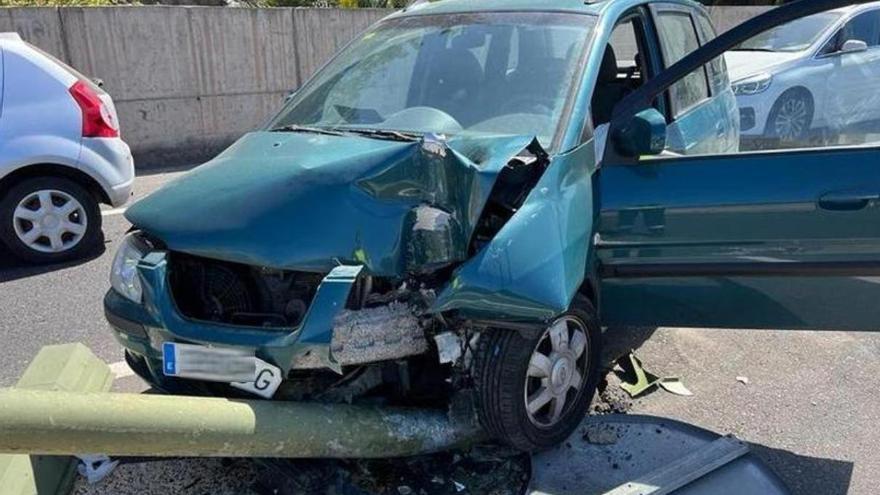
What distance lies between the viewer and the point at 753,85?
461 centimetres

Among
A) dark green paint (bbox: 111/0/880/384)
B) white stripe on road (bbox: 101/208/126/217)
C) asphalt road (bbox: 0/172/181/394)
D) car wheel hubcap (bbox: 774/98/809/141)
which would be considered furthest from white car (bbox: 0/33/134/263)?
car wheel hubcap (bbox: 774/98/809/141)

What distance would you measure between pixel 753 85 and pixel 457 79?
2173mm

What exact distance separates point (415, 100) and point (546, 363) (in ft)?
4.39

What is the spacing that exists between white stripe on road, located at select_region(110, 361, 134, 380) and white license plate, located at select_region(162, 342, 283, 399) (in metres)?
1.51

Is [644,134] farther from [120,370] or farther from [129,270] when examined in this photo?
[120,370]

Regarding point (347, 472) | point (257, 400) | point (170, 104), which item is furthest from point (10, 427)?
point (170, 104)

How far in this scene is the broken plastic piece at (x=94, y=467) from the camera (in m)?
2.99

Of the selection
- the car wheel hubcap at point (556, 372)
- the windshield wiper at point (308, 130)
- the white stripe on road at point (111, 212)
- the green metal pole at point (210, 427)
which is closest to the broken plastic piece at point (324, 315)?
the green metal pole at point (210, 427)

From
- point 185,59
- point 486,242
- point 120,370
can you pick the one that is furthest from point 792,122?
point 185,59

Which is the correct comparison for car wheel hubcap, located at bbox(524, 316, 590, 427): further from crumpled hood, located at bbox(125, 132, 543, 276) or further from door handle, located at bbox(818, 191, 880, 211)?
door handle, located at bbox(818, 191, 880, 211)

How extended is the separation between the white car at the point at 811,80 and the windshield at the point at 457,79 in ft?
3.04

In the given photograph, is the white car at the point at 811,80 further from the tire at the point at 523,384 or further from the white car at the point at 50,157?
the white car at the point at 50,157

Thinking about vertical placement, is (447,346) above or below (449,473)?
above

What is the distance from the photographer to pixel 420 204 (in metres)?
2.65
